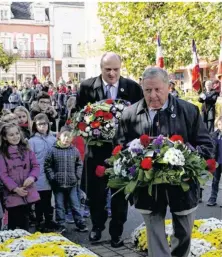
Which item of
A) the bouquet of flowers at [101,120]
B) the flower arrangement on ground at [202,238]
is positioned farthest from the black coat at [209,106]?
the bouquet of flowers at [101,120]

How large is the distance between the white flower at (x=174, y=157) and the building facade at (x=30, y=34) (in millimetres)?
60294

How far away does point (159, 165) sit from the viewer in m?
4.11

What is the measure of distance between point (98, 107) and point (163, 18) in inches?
738

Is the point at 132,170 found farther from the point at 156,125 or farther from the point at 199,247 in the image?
the point at 199,247

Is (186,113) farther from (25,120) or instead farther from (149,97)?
(25,120)

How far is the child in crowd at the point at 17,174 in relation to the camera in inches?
239

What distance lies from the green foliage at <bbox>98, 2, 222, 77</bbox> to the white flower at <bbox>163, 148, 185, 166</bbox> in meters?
16.2

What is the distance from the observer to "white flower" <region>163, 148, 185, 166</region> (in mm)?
3992

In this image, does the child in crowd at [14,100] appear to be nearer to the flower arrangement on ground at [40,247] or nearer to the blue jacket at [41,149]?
the blue jacket at [41,149]

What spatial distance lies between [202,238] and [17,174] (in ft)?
7.32

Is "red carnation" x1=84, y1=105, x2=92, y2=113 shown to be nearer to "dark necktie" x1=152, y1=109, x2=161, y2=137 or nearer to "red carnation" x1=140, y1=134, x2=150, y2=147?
"dark necktie" x1=152, y1=109, x2=161, y2=137

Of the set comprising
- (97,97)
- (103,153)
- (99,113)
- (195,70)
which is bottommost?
(103,153)

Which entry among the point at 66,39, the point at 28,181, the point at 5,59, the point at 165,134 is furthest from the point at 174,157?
the point at 66,39

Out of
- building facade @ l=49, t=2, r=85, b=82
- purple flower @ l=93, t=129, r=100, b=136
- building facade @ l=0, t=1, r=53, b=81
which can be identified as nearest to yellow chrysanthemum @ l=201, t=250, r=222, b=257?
purple flower @ l=93, t=129, r=100, b=136
